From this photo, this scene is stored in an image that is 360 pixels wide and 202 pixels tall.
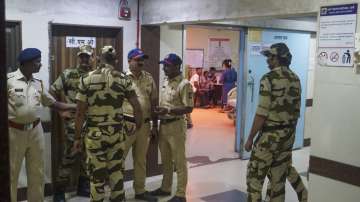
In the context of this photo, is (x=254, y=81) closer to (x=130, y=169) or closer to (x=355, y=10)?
(x=130, y=169)

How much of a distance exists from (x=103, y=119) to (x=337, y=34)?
183cm

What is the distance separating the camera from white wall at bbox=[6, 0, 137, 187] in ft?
12.7

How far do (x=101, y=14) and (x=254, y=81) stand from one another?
2522 millimetres

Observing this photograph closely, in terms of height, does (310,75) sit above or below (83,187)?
above

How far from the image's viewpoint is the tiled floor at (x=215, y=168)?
441 cm

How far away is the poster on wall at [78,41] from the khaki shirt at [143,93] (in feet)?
2.42

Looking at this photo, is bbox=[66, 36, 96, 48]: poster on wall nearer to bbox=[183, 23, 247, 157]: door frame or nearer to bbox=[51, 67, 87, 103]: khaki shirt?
bbox=[51, 67, 87, 103]: khaki shirt

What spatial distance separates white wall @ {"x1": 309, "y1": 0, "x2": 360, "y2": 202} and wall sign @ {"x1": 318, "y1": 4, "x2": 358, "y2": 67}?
0.15ft

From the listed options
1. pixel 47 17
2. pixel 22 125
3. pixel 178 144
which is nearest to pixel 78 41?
pixel 47 17

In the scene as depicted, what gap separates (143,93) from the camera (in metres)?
4.00

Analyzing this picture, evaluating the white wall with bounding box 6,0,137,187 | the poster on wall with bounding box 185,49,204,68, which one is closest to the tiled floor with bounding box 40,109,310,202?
the white wall with bounding box 6,0,137,187

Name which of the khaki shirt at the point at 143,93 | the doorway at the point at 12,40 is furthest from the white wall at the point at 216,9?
the doorway at the point at 12,40

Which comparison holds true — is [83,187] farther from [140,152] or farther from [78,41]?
[78,41]

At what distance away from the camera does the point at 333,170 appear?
2.74m
